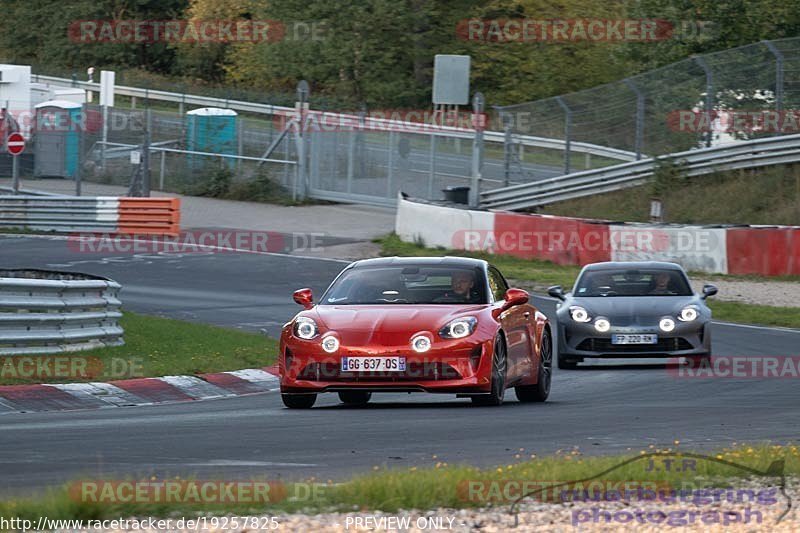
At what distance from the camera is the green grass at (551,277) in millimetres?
23450

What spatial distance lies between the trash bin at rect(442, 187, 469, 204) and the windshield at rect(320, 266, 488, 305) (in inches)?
981

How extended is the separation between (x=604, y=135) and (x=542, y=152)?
1.90 m

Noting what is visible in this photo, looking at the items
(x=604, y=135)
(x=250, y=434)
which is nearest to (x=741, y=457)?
(x=250, y=434)

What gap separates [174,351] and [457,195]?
72.7 feet

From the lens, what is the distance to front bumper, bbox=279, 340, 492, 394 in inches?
475

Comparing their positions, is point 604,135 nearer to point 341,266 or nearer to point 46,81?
point 341,266

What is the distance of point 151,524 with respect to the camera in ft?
21.4

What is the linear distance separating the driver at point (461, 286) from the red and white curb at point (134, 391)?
2.77 meters

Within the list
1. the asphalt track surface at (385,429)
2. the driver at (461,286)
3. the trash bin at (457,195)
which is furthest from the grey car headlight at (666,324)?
the trash bin at (457,195)

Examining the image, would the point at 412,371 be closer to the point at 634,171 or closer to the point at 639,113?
the point at 639,113

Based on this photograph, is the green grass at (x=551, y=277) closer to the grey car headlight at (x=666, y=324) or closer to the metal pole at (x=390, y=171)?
the metal pole at (x=390, y=171)

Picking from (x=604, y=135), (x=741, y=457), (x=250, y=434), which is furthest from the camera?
(x=604, y=135)

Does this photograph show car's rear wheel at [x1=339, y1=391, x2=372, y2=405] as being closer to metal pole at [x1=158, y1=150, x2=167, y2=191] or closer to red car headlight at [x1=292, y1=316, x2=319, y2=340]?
red car headlight at [x1=292, y1=316, x2=319, y2=340]

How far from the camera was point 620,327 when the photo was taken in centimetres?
1723
